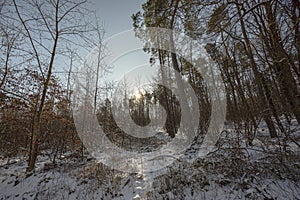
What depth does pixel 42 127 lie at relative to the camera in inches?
262

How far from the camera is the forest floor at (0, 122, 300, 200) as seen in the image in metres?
2.88

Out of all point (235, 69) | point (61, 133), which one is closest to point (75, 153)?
point (61, 133)

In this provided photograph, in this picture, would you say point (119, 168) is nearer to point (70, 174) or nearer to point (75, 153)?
point (70, 174)

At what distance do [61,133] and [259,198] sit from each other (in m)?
7.48

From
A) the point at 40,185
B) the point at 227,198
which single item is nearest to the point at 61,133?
the point at 40,185

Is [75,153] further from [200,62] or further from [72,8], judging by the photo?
[200,62]

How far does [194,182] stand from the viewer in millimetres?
3438

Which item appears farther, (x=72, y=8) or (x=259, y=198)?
(x=72, y=8)

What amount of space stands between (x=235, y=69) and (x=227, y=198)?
551cm

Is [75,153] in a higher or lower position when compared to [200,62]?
lower

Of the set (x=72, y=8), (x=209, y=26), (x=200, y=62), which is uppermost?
(x=200, y=62)

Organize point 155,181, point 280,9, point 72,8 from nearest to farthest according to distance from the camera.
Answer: point 280,9, point 155,181, point 72,8

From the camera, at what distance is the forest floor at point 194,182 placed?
2.88 m

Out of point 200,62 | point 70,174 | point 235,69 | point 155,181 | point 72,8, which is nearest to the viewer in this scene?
point 155,181
